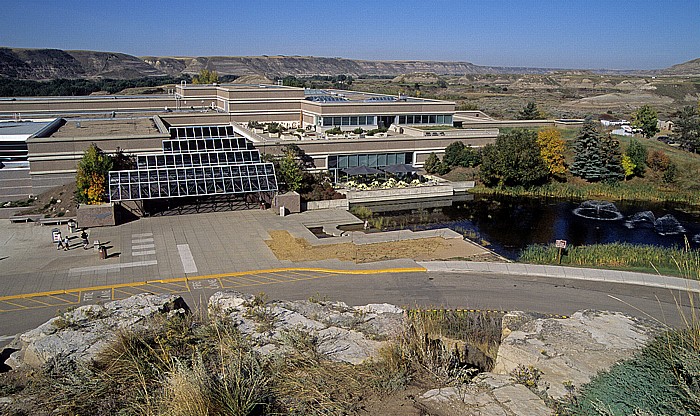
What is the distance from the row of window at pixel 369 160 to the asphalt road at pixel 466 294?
2022 centimetres

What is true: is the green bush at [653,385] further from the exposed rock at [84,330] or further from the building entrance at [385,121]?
the building entrance at [385,121]

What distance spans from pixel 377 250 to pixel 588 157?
23748 millimetres

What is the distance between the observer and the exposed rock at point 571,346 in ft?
31.6

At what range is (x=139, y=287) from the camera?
19188mm

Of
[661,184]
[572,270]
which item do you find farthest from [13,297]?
[661,184]

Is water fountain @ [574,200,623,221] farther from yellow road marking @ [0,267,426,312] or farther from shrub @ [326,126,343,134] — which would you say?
shrub @ [326,126,343,134]

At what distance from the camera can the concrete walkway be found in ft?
63.5

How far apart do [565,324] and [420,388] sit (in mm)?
5480

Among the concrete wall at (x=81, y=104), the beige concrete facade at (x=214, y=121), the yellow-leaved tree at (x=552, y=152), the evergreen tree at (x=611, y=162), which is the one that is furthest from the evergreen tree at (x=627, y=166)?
the concrete wall at (x=81, y=104)

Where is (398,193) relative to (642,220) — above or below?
above

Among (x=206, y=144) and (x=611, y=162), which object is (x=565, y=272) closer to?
(x=611, y=162)

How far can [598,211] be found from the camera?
32812 mm

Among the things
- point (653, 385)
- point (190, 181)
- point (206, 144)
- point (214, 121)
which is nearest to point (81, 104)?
point (214, 121)

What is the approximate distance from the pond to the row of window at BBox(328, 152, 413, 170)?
22.5ft
